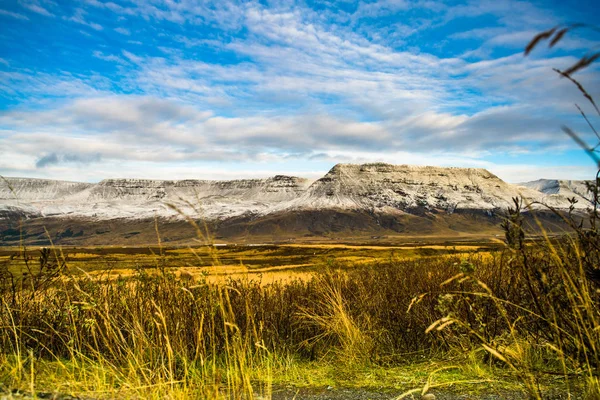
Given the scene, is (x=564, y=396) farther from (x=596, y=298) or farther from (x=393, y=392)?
(x=393, y=392)

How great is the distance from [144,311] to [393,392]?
10.4 feet

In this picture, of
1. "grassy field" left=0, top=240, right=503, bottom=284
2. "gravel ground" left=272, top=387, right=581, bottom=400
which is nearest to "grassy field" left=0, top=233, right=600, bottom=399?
"gravel ground" left=272, top=387, right=581, bottom=400

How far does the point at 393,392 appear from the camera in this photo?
424 cm

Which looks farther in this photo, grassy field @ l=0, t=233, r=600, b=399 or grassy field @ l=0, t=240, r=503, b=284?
grassy field @ l=0, t=240, r=503, b=284

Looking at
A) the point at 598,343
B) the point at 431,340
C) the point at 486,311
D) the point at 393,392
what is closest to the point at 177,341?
the point at 393,392

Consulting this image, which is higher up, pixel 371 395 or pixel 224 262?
pixel 224 262

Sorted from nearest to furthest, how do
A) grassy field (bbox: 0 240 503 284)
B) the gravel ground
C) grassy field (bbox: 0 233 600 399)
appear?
grassy field (bbox: 0 233 600 399) < the gravel ground < grassy field (bbox: 0 240 503 284)

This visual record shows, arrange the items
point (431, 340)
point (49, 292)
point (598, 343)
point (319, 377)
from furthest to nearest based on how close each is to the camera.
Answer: point (49, 292), point (431, 340), point (319, 377), point (598, 343)

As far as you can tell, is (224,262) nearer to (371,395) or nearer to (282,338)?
(282,338)

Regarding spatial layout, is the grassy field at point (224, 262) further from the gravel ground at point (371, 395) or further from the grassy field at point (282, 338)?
the gravel ground at point (371, 395)

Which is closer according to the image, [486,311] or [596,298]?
[596,298]

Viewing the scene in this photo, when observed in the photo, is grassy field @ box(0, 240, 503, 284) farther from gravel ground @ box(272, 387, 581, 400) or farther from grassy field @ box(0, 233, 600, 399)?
gravel ground @ box(272, 387, 581, 400)

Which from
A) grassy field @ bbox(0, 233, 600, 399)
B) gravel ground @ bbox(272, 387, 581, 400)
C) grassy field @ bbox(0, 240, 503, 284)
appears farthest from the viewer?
grassy field @ bbox(0, 240, 503, 284)

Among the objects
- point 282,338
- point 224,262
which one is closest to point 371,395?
point 282,338
